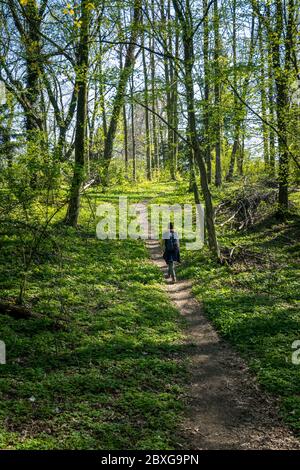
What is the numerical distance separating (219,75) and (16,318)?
9.78 m

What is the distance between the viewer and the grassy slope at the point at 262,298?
7691mm

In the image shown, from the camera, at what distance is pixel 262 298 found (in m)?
11.3

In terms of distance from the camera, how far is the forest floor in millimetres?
6039

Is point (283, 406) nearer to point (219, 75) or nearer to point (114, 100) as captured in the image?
point (219, 75)

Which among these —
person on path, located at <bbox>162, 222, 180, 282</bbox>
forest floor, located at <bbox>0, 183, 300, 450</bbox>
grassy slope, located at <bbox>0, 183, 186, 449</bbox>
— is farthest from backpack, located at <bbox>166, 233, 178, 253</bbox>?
grassy slope, located at <bbox>0, 183, 186, 449</bbox>

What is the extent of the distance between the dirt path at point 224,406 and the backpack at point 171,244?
14.7 ft

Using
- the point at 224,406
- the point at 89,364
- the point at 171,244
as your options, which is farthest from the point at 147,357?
the point at 171,244

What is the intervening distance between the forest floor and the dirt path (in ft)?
0.08

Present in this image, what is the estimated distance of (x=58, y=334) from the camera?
8820mm

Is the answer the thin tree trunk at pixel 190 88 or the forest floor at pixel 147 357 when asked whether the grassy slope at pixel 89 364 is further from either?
the thin tree trunk at pixel 190 88

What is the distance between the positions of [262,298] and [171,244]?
3800 mm

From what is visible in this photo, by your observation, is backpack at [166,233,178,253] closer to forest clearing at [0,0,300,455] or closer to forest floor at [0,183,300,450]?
forest clearing at [0,0,300,455]

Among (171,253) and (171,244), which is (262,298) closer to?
(171,253)

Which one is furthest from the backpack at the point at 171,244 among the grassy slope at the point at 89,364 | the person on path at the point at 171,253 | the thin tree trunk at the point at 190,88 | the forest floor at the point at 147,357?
the thin tree trunk at the point at 190,88
